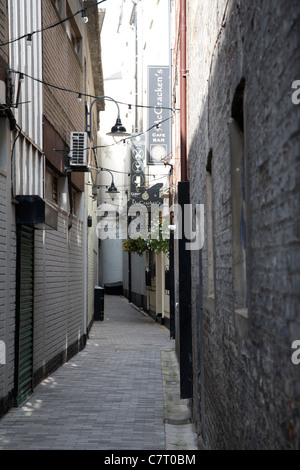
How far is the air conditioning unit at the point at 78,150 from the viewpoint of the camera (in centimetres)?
1516

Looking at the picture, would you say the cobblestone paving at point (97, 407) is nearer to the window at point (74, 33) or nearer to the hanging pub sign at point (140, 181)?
the window at point (74, 33)

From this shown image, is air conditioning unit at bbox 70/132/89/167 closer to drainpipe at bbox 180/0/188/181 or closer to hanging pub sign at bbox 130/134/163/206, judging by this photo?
drainpipe at bbox 180/0/188/181

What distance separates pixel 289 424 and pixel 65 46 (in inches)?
557

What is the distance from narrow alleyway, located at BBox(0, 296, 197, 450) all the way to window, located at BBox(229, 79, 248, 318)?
12.4 feet

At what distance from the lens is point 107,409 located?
10.1 m

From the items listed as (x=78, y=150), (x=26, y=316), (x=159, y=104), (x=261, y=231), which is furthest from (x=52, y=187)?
(x=261, y=231)

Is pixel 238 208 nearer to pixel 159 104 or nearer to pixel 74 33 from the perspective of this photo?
pixel 74 33

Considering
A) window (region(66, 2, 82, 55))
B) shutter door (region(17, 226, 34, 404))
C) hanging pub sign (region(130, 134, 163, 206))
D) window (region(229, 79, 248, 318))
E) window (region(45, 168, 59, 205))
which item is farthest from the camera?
hanging pub sign (region(130, 134, 163, 206))

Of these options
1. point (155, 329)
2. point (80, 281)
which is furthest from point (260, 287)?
point (155, 329)

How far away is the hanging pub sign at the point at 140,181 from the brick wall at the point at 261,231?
19477mm

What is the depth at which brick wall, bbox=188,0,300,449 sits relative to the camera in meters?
2.66

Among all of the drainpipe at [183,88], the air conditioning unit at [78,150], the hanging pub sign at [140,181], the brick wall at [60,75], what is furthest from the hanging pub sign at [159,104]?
the drainpipe at [183,88]

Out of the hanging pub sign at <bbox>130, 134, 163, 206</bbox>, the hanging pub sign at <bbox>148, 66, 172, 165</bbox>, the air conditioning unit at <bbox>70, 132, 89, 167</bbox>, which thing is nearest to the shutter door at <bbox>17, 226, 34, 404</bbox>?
the air conditioning unit at <bbox>70, 132, 89, 167</bbox>

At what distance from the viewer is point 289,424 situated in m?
2.71
